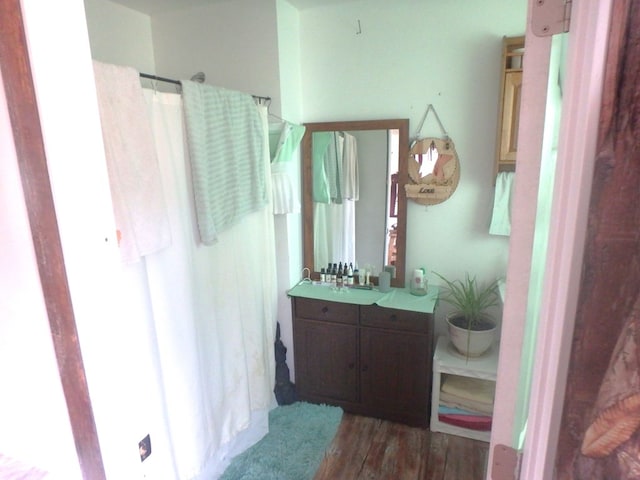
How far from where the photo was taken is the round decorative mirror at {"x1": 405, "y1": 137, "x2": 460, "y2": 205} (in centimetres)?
240

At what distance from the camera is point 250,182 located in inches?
82.6

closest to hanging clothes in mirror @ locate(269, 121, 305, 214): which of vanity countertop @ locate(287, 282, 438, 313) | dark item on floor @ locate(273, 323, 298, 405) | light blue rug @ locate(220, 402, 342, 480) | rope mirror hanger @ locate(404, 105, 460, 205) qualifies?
vanity countertop @ locate(287, 282, 438, 313)

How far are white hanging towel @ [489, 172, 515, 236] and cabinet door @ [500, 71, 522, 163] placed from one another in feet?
0.45

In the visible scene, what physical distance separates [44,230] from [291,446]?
2058 mm

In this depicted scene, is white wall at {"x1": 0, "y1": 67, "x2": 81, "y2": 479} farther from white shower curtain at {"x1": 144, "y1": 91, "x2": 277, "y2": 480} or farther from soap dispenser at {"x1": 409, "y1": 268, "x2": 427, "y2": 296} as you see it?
soap dispenser at {"x1": 409, "y1": 268, "x2": 427, "y2": 296}

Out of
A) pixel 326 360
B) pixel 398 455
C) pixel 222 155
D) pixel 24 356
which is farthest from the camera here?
pixel 326 360

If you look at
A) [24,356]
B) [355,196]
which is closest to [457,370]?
[355,196]

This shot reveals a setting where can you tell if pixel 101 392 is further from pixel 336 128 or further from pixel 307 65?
pixel 307 65

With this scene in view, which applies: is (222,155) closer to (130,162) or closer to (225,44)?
(130,162)

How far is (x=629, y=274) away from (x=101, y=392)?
0.83 meters

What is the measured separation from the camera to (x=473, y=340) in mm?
2297

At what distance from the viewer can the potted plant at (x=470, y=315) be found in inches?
90.8

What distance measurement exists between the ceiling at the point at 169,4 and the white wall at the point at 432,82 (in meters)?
0.07

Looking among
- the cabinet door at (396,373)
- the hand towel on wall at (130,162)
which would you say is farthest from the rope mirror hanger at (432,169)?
the hand towel on wall at (130,162)
